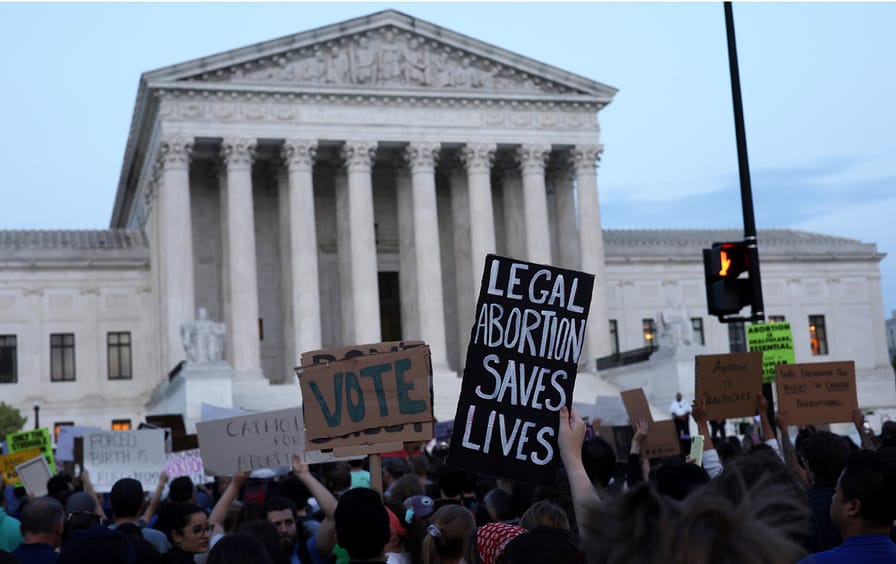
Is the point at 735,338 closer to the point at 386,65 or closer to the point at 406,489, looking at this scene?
the point at 386,65

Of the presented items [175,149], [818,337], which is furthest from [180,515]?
[818,337]

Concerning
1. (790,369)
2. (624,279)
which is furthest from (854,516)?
(624,279)

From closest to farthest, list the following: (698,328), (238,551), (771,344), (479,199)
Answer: (238,551) → (771,344) → (479,199) → (698,328)

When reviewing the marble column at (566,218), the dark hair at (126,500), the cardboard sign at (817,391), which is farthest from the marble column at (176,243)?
the dark hair at (126,500)

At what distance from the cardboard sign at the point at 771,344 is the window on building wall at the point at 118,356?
138 ft

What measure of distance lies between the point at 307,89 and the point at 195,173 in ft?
24.0

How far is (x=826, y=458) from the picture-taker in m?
7.78

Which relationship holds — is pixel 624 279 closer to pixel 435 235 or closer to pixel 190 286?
pixel 435 235

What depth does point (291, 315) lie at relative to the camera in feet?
173

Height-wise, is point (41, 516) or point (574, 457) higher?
point (574, 457)

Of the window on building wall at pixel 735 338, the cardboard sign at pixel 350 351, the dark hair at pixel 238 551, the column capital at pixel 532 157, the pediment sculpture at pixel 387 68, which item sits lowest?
the dark hair at pixel 238 551

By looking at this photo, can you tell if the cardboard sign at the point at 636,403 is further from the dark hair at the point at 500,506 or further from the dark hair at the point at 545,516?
the dark hair at the point at 545,516

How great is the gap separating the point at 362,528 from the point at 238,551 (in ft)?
2.19

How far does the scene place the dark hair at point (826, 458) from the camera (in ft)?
25.5
